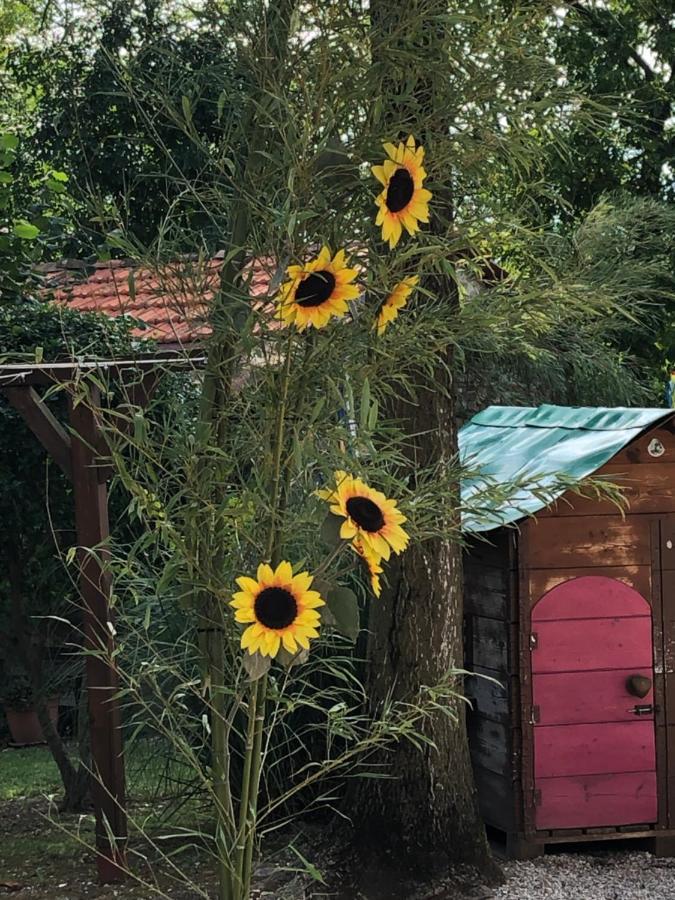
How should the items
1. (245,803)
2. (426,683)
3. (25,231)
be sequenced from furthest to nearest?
(25,231) → (426,683) → (245,803)

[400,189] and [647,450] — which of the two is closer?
[400,189]

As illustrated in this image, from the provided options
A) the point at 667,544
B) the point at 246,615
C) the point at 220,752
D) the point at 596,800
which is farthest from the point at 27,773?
the point at 246,615

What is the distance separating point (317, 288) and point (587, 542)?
3197 millimetres

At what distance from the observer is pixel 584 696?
495 cm

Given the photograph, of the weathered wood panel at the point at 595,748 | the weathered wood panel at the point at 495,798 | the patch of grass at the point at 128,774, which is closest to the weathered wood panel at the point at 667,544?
the weathered wood panel at the point at 595,748

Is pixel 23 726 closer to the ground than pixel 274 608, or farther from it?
closer to the ground

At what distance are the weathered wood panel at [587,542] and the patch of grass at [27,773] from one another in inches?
127

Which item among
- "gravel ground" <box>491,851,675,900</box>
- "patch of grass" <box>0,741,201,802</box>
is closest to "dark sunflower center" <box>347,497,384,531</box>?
"patch of grass" <box>0,741,201,802</box>

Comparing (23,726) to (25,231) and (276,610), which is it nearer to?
(25,231)

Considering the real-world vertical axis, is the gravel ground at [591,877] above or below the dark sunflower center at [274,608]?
below

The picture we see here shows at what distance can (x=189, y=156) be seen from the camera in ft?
29.7

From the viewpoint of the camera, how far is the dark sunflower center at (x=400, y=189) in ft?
6.81

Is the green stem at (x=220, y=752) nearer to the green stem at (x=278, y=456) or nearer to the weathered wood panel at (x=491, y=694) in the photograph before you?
the green stem at (x=278, y=456)

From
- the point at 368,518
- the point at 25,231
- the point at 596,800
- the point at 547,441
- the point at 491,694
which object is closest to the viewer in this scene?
the point at 368,518
